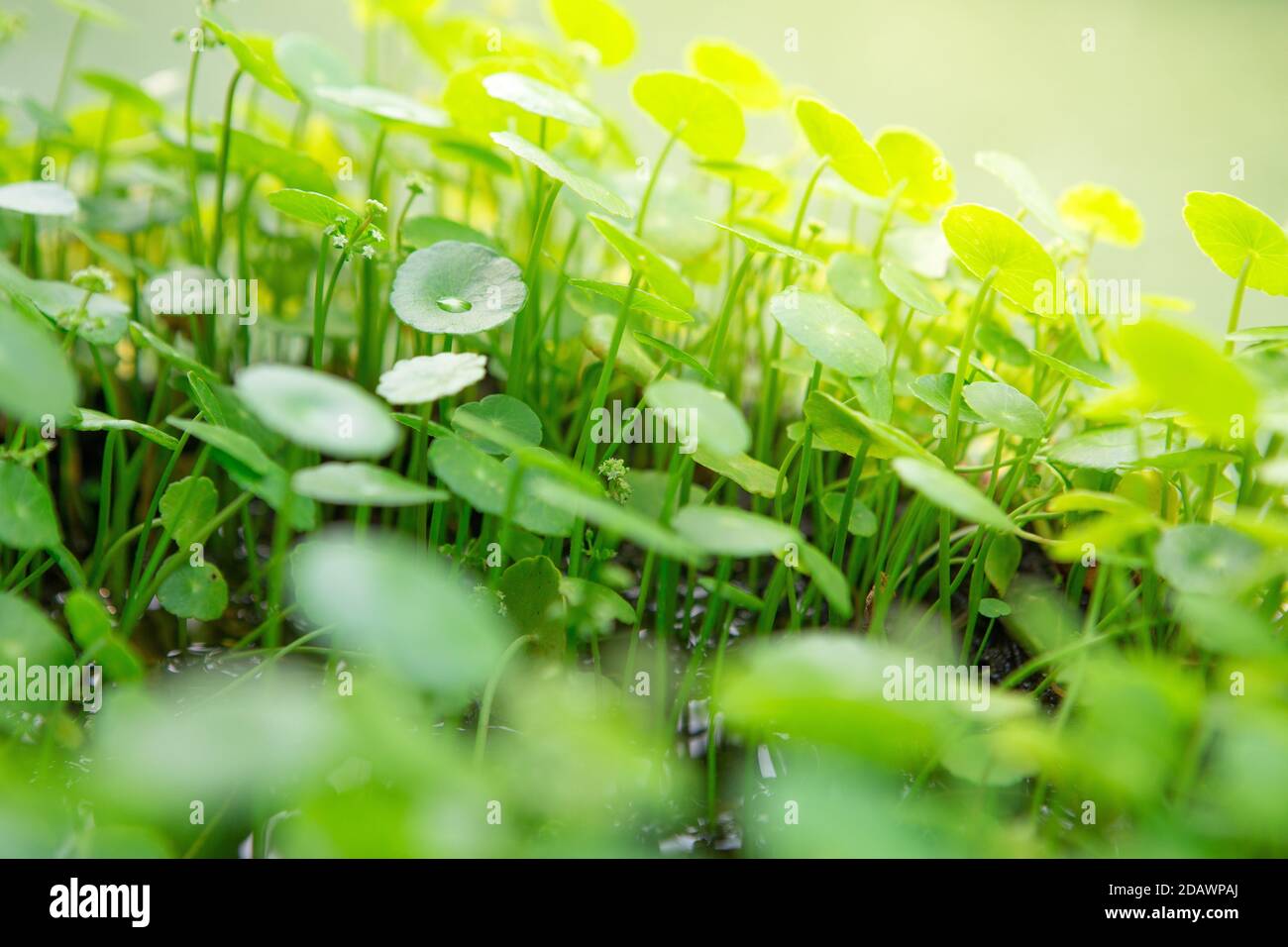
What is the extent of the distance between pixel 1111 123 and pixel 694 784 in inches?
57.4

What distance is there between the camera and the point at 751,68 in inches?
33.3

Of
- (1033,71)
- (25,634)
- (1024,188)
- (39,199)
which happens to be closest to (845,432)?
(1024,188)

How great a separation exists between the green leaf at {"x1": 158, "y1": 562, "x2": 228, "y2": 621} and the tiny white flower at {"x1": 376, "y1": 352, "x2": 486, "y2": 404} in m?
A: 0.23

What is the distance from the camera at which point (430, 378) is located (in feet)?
1.54

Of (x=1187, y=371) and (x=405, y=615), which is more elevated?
(x=1187, y=371)

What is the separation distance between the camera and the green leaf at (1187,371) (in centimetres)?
39

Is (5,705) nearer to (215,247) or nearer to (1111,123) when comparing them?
(215,247)

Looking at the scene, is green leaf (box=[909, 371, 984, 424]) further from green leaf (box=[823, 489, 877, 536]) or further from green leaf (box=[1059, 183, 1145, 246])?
green leaf (box=[1059, 183, 1145, 246])

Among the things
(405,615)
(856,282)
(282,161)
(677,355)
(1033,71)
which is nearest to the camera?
(405,615)

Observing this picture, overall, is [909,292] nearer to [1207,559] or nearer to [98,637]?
[1207,559]

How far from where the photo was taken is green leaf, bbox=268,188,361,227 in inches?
22.0

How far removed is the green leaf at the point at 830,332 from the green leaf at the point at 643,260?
73 millimetres

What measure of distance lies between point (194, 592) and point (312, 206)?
0.88 feet
